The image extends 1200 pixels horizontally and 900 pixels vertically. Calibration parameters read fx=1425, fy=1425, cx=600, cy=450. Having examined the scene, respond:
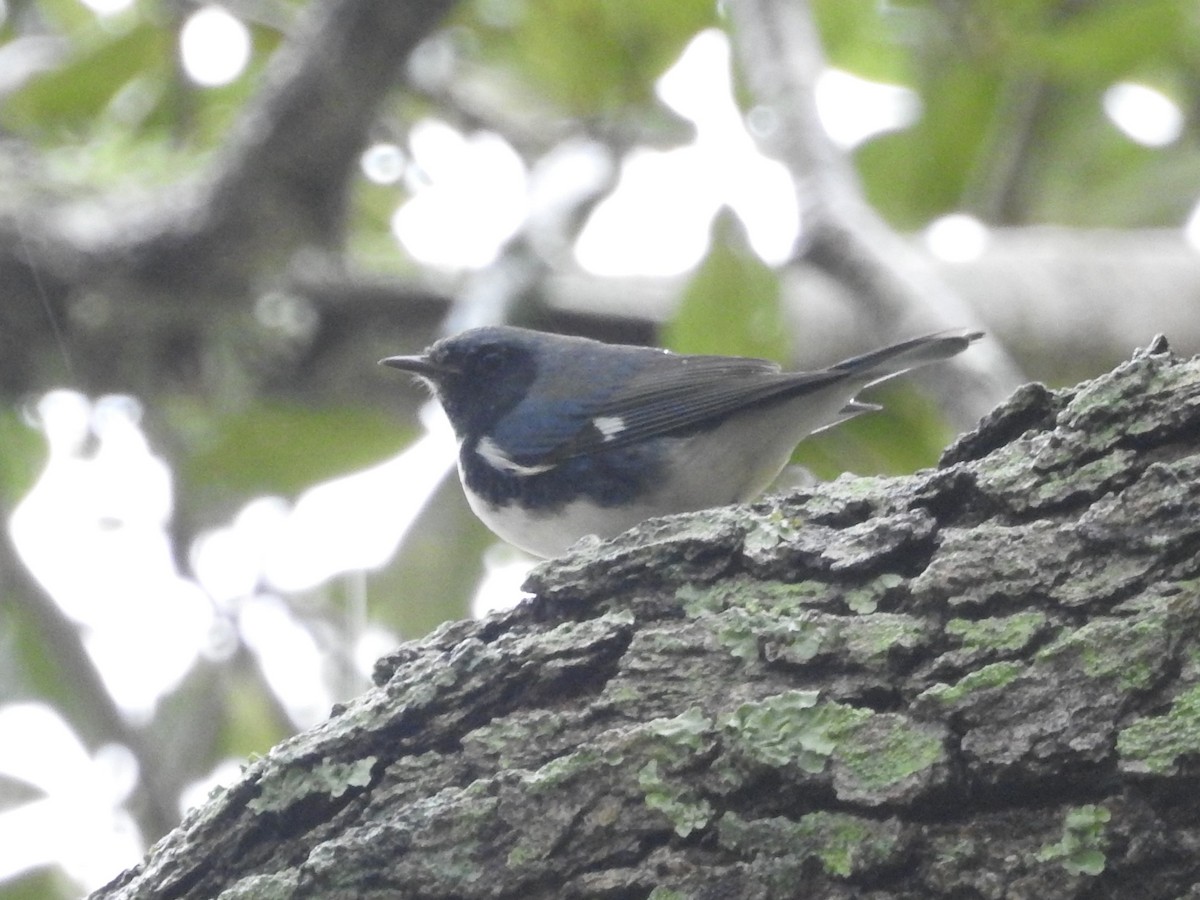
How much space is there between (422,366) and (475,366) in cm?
17

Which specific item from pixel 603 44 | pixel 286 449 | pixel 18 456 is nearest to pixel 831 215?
pixel 603 44

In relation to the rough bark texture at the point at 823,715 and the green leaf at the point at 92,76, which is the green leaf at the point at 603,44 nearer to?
the green leaf at the point at 92,76

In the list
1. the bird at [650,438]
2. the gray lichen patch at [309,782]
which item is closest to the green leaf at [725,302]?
the bird at [650,438]

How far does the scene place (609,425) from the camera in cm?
358

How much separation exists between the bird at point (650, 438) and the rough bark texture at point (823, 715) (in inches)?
39.3

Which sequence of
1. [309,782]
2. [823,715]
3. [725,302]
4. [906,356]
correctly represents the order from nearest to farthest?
[823,715] < [309,782] < [906,356] < [725,302]

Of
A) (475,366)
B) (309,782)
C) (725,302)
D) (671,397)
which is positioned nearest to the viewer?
(309,782)

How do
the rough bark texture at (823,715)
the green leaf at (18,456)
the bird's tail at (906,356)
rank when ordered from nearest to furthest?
1. the rough bark texture at (823,715)
2. the bird's tail at (906,356)
3. the green leaf at (18,456)

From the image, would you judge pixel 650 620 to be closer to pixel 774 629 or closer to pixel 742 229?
pixel 774 629

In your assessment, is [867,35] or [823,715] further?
[867,35]

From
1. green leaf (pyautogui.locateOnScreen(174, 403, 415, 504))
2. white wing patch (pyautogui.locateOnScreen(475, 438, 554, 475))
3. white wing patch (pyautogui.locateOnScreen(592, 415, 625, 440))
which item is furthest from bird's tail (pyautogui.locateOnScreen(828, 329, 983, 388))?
green leaf (pyautogui.locateOnScreen(174, 403, 415, 504))

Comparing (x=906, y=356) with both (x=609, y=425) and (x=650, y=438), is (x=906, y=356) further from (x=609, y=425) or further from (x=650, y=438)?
(x=609, y=425)

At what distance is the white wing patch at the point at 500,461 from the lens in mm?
3529

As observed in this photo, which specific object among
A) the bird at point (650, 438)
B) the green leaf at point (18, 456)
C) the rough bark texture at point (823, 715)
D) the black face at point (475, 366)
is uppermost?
the green leaf at point (18, 456)
